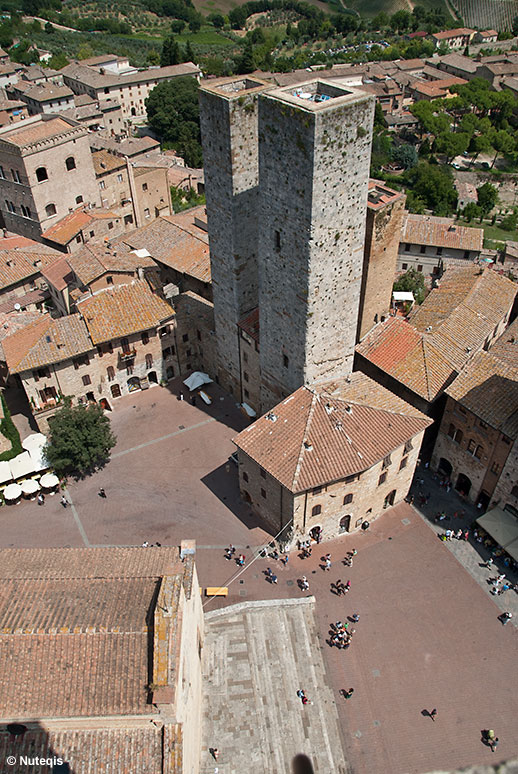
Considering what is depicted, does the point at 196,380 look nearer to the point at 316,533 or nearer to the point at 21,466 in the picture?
the point at 21,466

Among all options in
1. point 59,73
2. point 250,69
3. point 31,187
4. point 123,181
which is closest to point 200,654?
point 31,187

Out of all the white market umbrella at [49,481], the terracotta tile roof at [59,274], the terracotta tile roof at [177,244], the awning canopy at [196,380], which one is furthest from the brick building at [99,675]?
the terracotta tile roof at [177,244]

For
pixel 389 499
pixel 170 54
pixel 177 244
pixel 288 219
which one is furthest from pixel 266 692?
pixel 170 54

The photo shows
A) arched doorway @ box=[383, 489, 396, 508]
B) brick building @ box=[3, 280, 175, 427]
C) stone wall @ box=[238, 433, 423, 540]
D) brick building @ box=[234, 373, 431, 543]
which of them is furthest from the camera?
brick building @ box=[3, 280, 175, 427]

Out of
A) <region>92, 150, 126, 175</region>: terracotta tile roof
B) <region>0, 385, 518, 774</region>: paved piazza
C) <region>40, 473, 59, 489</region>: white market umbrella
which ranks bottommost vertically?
<region>0, 385, 518, 774</region>: paved piazza

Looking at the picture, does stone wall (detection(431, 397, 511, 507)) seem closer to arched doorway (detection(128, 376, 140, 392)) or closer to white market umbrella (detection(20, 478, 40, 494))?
arched doorway (detection(128, 376, 140, 392))

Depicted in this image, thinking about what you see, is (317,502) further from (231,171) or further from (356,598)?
(231,171)

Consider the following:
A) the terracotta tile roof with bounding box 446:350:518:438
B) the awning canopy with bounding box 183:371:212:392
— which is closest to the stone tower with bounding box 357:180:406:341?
the terracotta tile roof with bounding box 446:350:518:438

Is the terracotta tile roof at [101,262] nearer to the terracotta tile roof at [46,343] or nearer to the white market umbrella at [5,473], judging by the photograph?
the terracotta tile roof at [46,343]
